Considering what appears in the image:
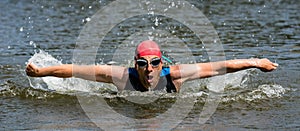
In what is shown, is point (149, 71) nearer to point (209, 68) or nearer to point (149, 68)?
point (149, 68)

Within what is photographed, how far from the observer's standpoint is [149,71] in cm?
766

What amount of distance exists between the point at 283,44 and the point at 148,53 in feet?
18.5

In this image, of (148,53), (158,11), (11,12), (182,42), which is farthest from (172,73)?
(11,12)

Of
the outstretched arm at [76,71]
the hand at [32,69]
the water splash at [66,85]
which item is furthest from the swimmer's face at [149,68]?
the water splash at [66,85]

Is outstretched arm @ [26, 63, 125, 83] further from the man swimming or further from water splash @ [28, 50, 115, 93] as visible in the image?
water splash @ [28, 50, 115, 93]

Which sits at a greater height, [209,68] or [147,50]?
[147,50]

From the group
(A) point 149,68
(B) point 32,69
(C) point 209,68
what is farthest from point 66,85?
(C) point 209,68

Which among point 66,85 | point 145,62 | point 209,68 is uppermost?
point 145,62

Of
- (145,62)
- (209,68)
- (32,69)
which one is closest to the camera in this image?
(32,69)

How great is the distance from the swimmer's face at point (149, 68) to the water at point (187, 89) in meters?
0.31

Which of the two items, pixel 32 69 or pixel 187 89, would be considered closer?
pixel 32 69

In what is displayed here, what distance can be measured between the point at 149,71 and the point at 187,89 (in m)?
1.30

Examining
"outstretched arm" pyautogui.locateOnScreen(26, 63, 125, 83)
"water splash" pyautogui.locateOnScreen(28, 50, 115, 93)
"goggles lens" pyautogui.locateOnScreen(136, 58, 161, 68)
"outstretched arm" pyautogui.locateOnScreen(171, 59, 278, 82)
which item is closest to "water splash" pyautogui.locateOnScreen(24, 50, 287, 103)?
"water splash" pyautogui.locateOnScreen(28, 50, 115, 93)

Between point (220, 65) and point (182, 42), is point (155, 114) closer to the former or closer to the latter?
point (220, 65)
